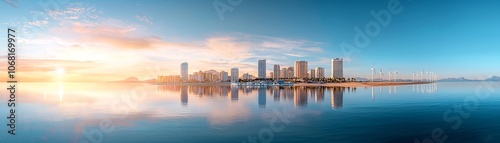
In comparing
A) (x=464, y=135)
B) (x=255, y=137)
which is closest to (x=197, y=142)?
(x=255, y=137)

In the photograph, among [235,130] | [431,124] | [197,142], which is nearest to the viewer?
[197,142]

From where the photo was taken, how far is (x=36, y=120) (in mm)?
44219

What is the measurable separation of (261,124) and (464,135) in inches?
841

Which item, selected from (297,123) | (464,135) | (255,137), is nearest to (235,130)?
(255,137)

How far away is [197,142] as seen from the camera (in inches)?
1115

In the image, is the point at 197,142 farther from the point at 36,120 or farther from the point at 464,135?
the point at 36,120

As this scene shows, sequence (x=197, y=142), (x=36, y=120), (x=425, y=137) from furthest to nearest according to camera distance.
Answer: (x=36, y=120) → (x=425, y=137) → (x=197, y=142)

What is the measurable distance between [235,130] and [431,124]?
23.9 metres

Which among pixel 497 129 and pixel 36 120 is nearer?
pixel 497 129

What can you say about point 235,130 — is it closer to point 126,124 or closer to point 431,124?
point 126,124

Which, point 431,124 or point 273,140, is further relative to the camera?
point 431,124

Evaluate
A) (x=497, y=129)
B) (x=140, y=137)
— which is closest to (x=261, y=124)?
(x=140, y=137)

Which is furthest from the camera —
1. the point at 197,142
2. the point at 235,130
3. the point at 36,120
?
the point at 36,120

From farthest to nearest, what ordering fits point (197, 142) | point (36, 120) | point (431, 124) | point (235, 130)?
point (36, 120)
point (431, 124)
point (235, 130)
point (197, 142)
